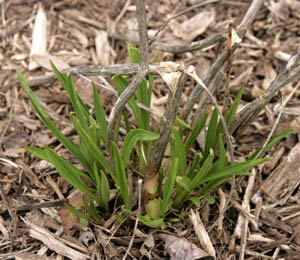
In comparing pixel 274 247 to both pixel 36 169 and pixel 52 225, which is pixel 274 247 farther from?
pixel 36 169

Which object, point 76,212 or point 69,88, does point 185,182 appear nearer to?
point 76,212

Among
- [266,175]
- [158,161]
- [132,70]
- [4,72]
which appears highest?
[132,70]

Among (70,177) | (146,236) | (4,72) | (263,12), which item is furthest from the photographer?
(263,12)

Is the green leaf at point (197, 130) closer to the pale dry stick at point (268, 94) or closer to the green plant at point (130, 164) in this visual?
the green plant at point (130, 164)

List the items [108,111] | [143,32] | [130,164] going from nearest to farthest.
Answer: [143,32] → [130,164] → [108,111]

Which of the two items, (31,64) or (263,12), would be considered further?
(263,12)

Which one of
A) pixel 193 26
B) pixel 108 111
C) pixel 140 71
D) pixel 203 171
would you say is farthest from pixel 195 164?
pixel 193 26

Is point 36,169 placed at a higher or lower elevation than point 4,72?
lower

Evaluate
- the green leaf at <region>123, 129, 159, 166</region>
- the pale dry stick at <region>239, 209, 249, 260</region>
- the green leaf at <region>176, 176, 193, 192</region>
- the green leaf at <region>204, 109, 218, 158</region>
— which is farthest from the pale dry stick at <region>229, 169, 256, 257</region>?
the green leaf at <region>123, 129, 159, 166</region>

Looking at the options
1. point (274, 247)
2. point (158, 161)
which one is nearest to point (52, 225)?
point (158, 161)
